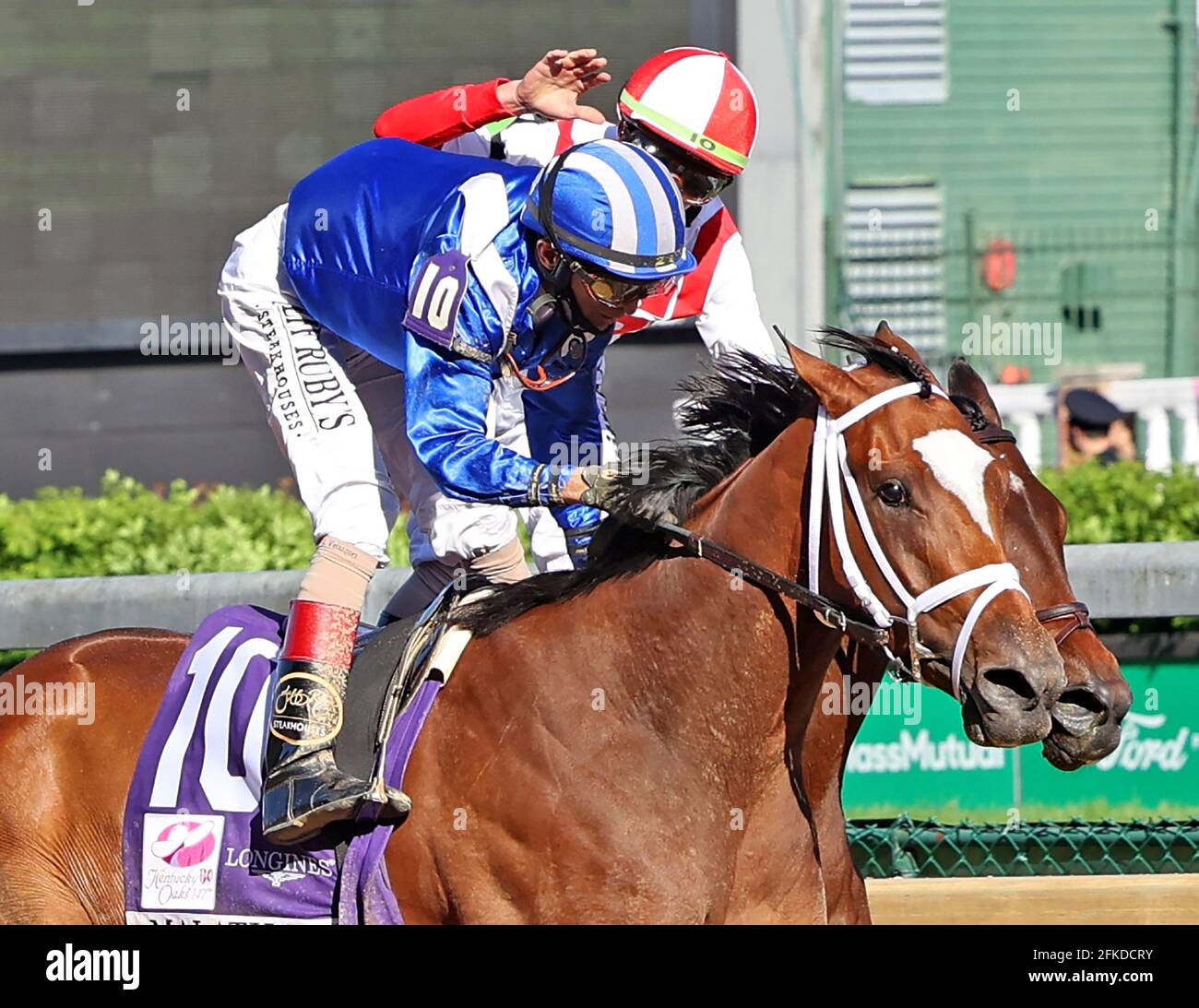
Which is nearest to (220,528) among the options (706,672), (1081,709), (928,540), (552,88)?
(552,88)

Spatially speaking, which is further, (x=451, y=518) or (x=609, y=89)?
(x=609, y=89)

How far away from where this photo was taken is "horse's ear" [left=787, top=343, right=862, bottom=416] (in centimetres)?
332

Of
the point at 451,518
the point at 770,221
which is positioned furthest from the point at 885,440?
the point at 770,221

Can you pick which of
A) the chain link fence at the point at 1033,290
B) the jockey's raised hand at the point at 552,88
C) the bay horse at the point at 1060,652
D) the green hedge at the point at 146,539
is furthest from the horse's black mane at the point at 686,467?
the chain link fence at the point at 1033,290

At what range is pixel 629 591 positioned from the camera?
3504 mm

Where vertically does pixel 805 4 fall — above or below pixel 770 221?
above

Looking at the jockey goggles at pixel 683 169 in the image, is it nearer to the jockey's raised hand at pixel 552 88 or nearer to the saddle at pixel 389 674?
the jockey's raised hand at pixel 552 88

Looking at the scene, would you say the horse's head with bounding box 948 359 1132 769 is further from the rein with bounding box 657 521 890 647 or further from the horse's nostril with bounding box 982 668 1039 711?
the rein with bounding box 657 521 890 647

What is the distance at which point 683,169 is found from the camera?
159 inches

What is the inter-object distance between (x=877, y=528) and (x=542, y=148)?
1.70m

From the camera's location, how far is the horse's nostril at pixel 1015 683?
9.97 feet

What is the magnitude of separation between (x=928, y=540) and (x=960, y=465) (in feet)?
0.47

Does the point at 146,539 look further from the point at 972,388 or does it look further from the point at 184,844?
the point at 972,388
